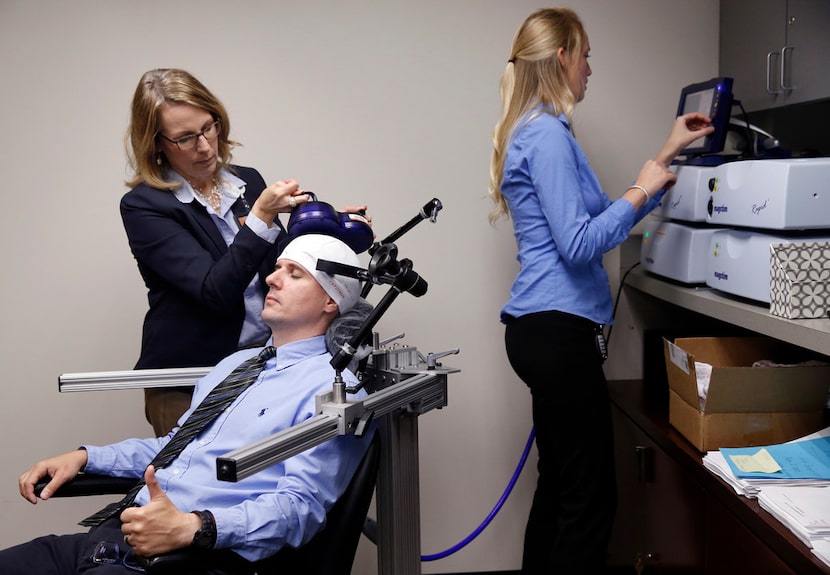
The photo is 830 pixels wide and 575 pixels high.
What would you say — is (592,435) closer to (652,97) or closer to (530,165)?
(530,165)

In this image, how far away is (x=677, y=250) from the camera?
7.09 ft

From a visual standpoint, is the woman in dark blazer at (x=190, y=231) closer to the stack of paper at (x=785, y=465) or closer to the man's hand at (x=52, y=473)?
the man's hand at (x=52, y=473)

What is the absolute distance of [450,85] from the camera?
2.66m

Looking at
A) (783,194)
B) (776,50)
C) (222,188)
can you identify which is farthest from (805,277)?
(222,188)

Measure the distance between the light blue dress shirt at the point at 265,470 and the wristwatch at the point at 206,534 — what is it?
0.04ft

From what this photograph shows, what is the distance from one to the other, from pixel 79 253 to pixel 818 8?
2.35 metres

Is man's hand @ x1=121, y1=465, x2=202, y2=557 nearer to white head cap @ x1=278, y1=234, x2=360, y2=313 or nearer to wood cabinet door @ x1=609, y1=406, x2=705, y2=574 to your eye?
white head cap @ x1=278, y1=234, x2=360, y2=313

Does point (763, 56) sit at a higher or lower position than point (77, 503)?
higher

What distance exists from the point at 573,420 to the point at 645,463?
0.32m

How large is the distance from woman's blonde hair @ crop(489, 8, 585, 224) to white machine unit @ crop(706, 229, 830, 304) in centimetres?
51

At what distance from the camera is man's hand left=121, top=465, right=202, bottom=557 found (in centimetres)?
130

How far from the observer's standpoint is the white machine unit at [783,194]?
163cm

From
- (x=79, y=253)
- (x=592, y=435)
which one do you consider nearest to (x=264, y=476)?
(x=592, y=435)

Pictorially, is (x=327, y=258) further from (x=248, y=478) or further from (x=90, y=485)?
(x=90, y=485)
